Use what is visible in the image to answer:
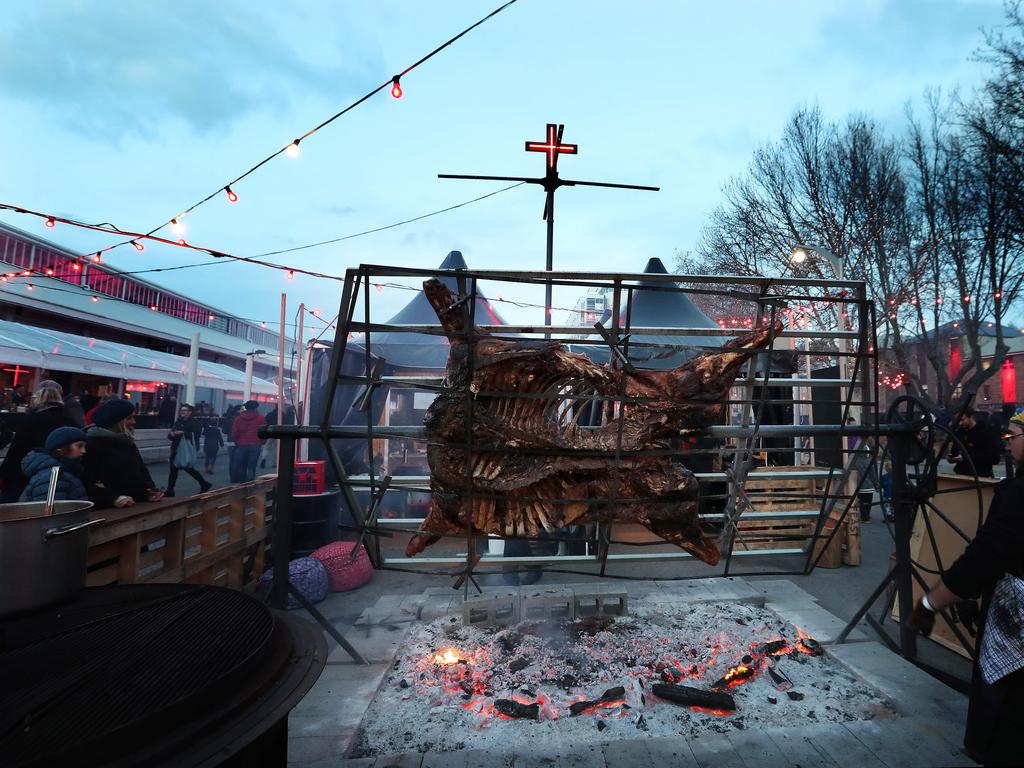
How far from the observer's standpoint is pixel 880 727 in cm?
304

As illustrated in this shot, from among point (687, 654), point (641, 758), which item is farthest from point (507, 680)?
point (687, 654)

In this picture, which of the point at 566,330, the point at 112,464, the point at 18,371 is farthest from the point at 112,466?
the point at 18,371

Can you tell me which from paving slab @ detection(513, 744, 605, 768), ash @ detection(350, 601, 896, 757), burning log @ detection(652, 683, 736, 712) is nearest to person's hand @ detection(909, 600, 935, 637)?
ash @ detection(350, 601, 896, 757)

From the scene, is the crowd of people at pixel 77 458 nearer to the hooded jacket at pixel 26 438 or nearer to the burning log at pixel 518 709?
the hooded jacket at pixel 26 438

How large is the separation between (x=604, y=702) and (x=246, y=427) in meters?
8.41

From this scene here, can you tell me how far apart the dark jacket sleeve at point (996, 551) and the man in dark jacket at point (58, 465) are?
5.71 m

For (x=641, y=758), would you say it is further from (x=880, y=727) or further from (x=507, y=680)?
(x=880, y=727)

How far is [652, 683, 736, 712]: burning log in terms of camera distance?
3.20 m

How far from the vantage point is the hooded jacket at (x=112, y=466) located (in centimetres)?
430

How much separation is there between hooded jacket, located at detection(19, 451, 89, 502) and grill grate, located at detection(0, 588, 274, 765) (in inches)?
83.0

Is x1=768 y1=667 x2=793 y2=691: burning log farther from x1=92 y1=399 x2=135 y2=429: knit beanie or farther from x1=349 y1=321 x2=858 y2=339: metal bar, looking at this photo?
x1=92 y1=399 x2=135 y2=429: knit beanie

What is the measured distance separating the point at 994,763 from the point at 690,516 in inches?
65.5

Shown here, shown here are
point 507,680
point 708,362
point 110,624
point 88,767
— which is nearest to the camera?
point 88,767

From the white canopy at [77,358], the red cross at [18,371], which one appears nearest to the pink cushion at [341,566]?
the white canopy at [77,358]
